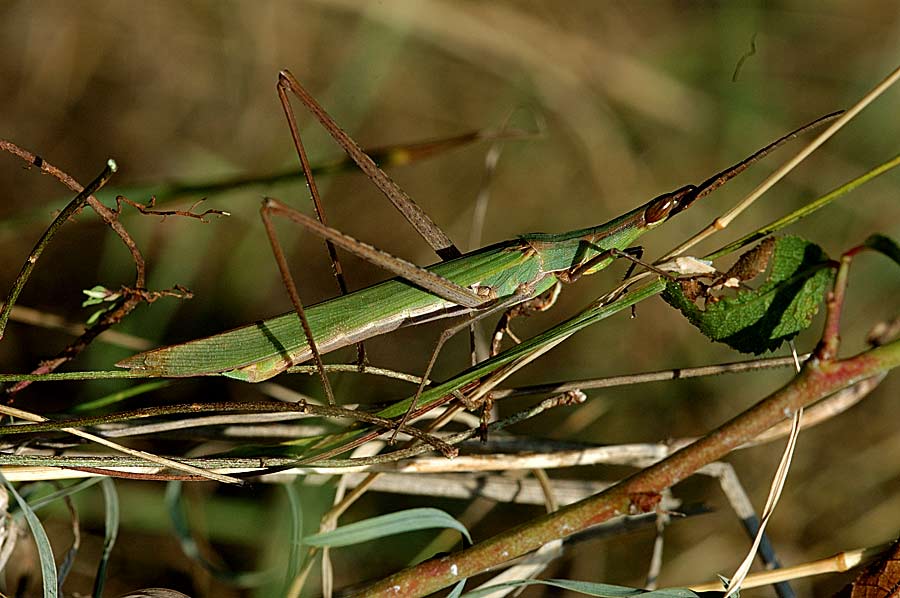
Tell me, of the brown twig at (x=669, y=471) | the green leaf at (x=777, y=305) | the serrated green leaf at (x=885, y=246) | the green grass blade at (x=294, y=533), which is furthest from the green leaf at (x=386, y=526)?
the serrated green leaf at (x=885, y=246)

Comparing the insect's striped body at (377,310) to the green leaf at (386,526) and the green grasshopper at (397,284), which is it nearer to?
the green grasshopper at (397,284)

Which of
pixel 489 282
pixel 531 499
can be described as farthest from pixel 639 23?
pixel 531 499

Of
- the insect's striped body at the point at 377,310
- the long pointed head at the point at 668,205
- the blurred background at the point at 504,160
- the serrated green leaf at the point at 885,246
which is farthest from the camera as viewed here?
the blurred background at the point at 504,160

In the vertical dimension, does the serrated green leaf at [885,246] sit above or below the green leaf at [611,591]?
above

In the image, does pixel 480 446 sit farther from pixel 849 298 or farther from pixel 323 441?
pixel 849 298

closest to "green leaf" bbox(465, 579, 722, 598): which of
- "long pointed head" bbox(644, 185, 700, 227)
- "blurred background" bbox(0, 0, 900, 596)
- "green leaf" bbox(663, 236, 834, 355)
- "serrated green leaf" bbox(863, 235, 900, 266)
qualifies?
"green leaf" bbox(663, 236, 834, 355)
